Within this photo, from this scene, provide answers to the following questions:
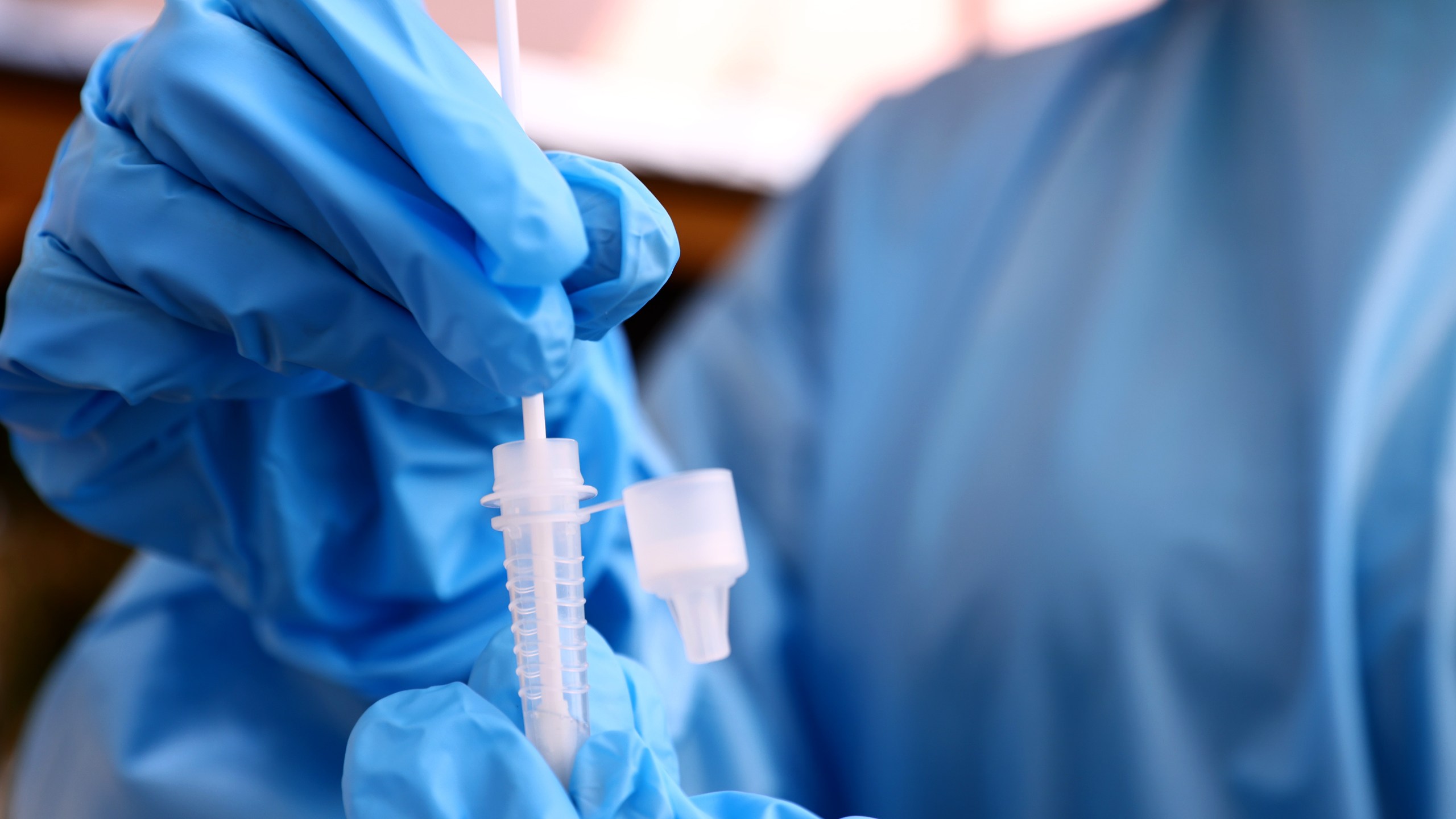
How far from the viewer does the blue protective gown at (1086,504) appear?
419 mm

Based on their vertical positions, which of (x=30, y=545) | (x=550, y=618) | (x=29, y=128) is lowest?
(x=30, y=545)

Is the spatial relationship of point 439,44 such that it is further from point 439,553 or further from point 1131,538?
point 1131,538

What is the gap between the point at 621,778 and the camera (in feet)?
0.94

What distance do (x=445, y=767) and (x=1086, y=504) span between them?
35 cm

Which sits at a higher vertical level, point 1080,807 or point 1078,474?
point 1078,474

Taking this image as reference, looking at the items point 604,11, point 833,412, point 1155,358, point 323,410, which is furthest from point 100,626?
point 604,11

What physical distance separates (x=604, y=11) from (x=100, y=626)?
3.23 ft

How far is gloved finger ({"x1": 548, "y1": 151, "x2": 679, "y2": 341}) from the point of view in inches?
11.4

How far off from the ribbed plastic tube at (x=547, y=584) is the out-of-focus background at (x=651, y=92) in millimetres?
523

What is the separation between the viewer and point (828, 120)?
1.34 meters

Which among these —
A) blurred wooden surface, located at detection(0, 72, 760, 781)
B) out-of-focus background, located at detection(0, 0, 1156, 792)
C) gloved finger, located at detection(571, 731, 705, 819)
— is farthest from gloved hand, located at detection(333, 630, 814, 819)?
blurred wooden surface, located at detection(0, 72, 760, 781)

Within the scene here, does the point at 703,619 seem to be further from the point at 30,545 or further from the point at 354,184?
the point at 30,545

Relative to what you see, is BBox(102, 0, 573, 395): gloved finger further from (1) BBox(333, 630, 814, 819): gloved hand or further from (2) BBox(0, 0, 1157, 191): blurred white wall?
(2) BBox(0, 0, 1157, 191): blurred white wall

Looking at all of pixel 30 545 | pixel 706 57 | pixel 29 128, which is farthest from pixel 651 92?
pixel 30 545
